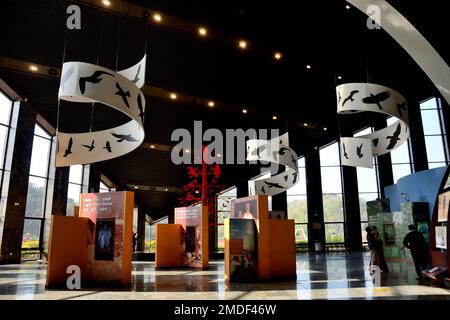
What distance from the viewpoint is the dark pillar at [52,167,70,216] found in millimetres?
16192

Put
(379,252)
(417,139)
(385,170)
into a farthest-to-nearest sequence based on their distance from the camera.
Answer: (385,170), (417,139), (379,252)

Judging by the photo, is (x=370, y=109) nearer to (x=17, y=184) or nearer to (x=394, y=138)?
(x=394, y=138)

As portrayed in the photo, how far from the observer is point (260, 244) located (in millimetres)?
8008

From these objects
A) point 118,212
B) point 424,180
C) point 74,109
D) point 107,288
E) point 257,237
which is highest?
point 74,109

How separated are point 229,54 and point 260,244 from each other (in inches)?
223

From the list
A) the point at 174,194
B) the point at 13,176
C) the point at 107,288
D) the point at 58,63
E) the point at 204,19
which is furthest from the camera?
the point at 174,194

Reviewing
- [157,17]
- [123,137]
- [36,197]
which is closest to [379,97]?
[123,137]

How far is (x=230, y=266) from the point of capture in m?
7.70

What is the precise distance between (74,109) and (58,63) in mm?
3612

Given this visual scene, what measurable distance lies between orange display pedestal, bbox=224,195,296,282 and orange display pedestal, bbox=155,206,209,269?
294cm

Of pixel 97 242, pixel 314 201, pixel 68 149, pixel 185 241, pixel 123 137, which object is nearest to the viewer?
pixel 68 149

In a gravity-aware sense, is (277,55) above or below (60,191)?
above

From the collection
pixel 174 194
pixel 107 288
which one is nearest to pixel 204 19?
pixel 107 288
